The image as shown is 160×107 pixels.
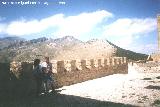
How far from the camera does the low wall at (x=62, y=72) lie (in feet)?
32.6

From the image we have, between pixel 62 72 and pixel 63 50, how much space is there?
3187cm

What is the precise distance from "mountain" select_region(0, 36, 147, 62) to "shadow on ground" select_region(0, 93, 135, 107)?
66.3 feet

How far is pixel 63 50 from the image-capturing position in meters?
45.5

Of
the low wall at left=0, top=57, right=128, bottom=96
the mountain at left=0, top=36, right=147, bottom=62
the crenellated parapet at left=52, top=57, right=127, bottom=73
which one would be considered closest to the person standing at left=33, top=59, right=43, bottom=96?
the low wall at left=0, top=57, right=128, bottom=96

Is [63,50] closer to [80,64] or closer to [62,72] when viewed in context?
[80,64]

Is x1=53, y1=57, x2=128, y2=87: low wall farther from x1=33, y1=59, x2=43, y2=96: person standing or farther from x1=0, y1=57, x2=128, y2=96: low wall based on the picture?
x1=33, y1=59, x2=43, y2=96: person standing

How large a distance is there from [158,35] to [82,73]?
2694 cm

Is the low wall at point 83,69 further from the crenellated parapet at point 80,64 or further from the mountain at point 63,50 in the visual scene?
the mountain at point 63,50

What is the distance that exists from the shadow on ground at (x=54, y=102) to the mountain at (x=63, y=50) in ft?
66.3

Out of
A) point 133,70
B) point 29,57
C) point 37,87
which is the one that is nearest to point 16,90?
point 37,87

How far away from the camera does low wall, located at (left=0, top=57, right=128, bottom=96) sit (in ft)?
32.6

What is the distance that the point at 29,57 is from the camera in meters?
45.9

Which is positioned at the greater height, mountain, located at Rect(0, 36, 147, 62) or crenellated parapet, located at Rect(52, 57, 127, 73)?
mountain, located at Rect(0, 36, 147, 62)

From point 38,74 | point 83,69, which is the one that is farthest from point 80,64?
point 38,74
